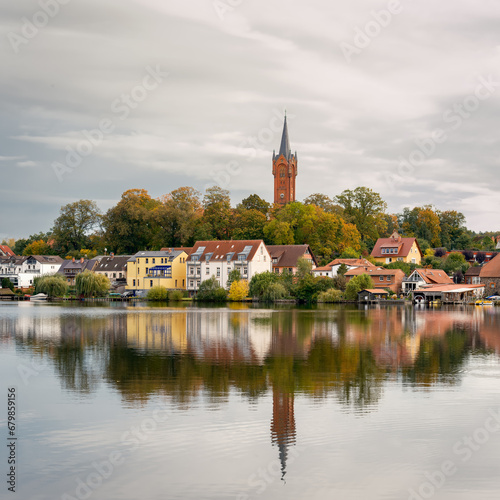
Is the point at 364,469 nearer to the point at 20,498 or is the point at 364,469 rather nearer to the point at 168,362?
the point at 20,498

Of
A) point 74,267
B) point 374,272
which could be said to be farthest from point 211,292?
point 74,267

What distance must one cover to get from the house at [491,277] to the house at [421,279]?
438 cm

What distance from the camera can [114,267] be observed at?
92.2 metres

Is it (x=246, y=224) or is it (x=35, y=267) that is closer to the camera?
(x=246, y=224)

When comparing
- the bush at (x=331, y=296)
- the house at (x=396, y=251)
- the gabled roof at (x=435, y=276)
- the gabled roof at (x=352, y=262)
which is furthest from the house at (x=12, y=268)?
the gabled roof at (x=435, y=276)

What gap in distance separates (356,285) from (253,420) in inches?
2203

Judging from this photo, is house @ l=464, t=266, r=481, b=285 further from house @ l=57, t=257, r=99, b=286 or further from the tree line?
house @ l=57, t=257, r=99, b=286

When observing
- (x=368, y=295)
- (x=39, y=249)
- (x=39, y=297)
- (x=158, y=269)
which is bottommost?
(x=39, y=297)

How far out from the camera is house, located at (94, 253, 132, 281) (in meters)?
91.9

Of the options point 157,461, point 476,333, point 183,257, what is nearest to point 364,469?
point 157,461

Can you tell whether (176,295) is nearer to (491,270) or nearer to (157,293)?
(157,293)

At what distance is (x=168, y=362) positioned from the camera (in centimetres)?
2291

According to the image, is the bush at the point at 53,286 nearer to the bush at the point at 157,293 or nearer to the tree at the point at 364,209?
the bush at the point at 157,293

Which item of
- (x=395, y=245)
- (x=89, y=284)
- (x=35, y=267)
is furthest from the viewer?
(x=35, y=267)
